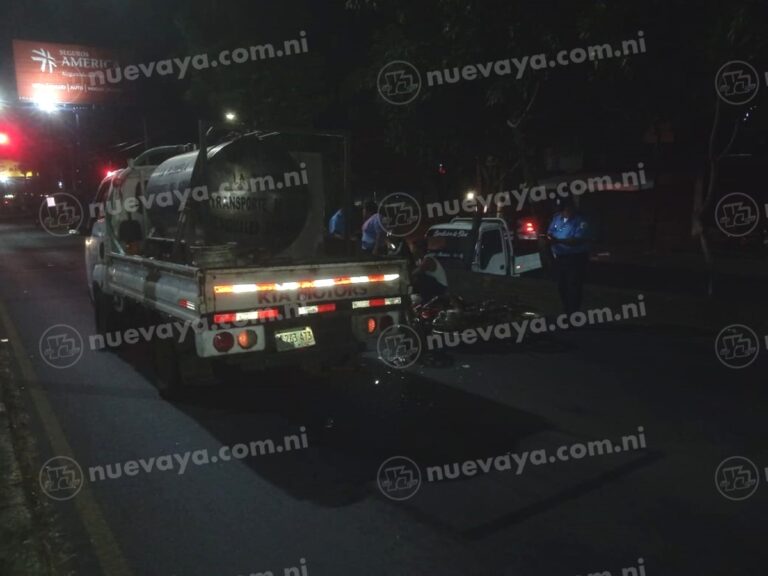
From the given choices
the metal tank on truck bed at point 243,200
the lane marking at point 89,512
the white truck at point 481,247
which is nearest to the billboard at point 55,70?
the white truck at point 481,247

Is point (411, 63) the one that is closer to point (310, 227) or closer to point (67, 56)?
point (310, 227)

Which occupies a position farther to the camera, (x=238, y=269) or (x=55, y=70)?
(x=55, y=70)

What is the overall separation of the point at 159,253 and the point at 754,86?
25.8ft

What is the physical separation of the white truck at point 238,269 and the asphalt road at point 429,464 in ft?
2.14

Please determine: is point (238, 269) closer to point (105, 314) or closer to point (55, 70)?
point (105, 314)

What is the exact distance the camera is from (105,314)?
921cm

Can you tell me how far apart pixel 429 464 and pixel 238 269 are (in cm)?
228

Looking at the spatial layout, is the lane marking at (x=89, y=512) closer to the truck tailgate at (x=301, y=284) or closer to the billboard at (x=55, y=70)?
the truck tailgate at (x=301, y=284)

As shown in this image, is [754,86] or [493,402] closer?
[493,402]

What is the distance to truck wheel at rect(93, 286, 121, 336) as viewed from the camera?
356 inches

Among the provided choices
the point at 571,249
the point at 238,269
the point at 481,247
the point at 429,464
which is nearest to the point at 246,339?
the point at 238,269

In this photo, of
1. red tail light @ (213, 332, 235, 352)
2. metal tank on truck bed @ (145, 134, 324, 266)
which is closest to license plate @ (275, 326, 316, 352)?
red tail light @ (213, 332, 235, 352)

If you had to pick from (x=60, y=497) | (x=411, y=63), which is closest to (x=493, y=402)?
(x=60, y=497)

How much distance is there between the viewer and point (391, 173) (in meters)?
26.4
